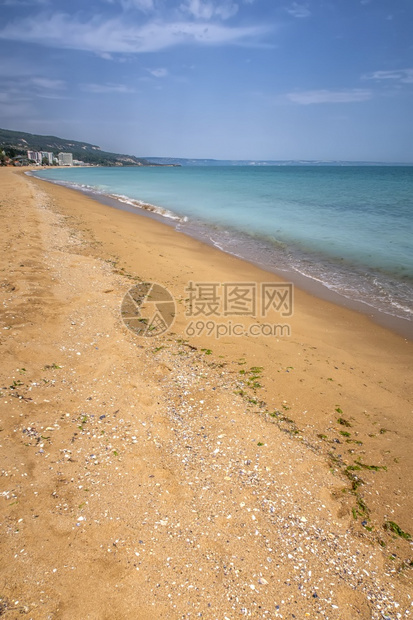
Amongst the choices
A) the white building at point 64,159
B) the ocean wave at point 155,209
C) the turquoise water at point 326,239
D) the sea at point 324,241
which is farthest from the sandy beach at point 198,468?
the white building at point 64,159

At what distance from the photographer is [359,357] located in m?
6.38

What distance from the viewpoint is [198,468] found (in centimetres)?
363

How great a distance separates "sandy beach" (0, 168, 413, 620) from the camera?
101 inches

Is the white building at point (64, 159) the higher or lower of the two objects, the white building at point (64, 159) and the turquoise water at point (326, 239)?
the higher

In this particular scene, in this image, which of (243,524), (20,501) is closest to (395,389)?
(243,524)

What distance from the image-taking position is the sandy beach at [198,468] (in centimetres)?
258

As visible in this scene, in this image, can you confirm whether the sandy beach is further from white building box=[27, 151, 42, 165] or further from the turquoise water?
white building box=[27, 151, 42, 165]

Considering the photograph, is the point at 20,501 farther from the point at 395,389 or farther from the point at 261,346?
the point at 395,389

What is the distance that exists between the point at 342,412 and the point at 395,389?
138 cm

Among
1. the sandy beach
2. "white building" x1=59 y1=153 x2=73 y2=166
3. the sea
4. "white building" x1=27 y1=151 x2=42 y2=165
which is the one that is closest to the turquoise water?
the sea

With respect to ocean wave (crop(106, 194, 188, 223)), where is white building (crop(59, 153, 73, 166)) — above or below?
above

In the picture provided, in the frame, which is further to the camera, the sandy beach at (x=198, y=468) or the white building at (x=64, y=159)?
the white building at (x=64, y=159)

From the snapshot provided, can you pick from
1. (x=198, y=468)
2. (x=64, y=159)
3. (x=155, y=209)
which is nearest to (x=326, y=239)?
(x=155, y=209)

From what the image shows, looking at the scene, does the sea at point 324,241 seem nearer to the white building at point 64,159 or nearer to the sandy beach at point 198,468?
the sandy beach at point 198,468
